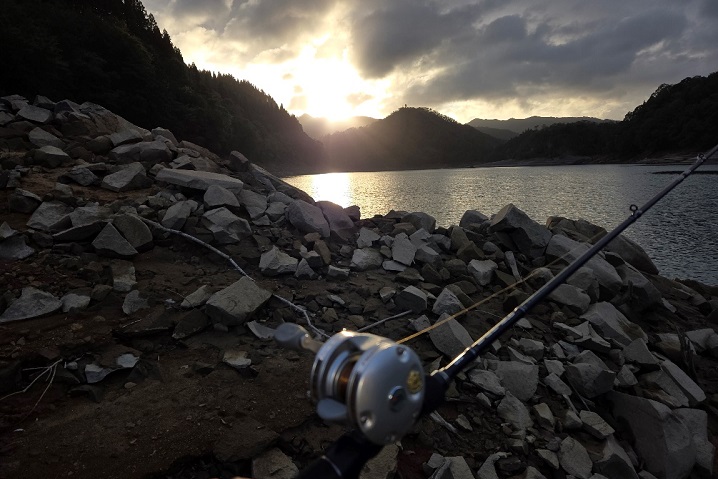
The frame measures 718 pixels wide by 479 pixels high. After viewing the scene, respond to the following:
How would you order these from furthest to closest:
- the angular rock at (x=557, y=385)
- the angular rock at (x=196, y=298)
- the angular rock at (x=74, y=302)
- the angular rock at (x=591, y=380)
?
the angular rock at (x=591, y=380), the angular rock at (x=557, y=385), the angular rock at (x=196, y=298), the angular rock at (x=74, y=302)

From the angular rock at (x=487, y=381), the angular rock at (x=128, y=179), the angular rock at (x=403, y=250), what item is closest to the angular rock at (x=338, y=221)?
the angular rock at (x=403, y=250)

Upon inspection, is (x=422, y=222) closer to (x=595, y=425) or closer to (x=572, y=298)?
(x=572, y=298)

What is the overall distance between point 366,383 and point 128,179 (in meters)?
8.99

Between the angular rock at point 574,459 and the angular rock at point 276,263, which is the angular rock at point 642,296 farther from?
the angular rock at point 276,263

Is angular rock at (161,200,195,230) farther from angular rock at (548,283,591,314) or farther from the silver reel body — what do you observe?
angular rock at (548,283,591,314)

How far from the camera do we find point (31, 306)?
16.0 ft

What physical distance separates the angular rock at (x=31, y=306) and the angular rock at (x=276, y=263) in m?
3.05

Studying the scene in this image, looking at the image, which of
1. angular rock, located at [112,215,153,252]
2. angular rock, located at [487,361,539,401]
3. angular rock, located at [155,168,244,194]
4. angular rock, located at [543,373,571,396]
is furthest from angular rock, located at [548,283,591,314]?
angular rock, located at [112,215,153,252]

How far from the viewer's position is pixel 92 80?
31.5 metres

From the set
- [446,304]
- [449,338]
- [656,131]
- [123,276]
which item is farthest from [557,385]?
[656,131]

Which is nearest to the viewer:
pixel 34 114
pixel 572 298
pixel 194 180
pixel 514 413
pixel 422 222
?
pixel 514 413

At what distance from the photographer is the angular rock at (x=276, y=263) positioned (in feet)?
22.7

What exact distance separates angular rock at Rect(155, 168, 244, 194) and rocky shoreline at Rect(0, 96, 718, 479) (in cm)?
6

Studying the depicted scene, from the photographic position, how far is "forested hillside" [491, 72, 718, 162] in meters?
80.4
